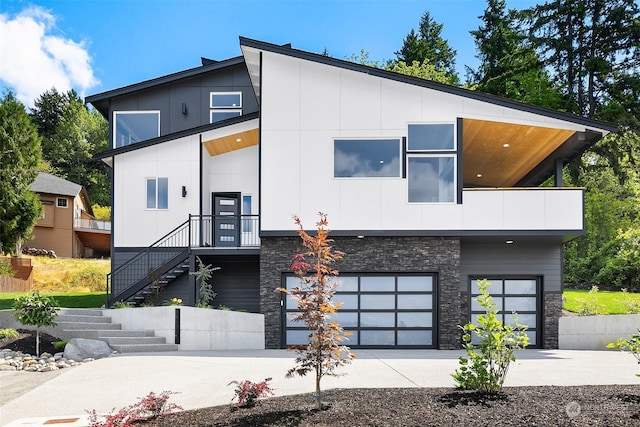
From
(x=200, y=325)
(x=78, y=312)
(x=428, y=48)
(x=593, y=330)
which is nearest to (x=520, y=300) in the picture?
(x=593, y=330)

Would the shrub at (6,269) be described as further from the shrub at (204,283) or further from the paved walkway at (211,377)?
the paved walkway at (211,377)

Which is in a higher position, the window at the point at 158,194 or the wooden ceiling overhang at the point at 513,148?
the wooden ceiling overhang at the point at 513,148

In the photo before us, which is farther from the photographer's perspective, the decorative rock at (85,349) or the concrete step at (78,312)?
the concrete step at (78,312)

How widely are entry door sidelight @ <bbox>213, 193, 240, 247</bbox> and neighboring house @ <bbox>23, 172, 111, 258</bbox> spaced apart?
70.7 ft

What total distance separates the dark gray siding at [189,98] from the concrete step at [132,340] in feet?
26.9

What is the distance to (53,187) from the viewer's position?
34969mm

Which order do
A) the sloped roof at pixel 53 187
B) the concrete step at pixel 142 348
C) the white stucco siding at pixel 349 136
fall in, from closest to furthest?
the concrete step at pixel 142 348 < the white stucco siding at pixel 349 136 < the sloped roof at pixel 53 187

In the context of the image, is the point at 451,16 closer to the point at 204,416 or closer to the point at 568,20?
the point at 568,20

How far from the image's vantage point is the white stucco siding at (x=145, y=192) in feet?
51.4

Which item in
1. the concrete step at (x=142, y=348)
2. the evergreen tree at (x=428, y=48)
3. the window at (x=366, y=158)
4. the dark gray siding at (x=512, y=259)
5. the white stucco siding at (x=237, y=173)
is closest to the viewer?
the concrete step at (x=142, y=348)

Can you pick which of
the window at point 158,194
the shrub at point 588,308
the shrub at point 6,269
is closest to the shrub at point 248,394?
the window at point 158,194

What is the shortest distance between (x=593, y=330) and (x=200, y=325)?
1025 centimetres

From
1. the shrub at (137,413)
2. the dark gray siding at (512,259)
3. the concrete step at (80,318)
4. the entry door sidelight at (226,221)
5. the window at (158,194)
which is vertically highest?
the window at (158,194)

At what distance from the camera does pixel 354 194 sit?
12758 millimetres
